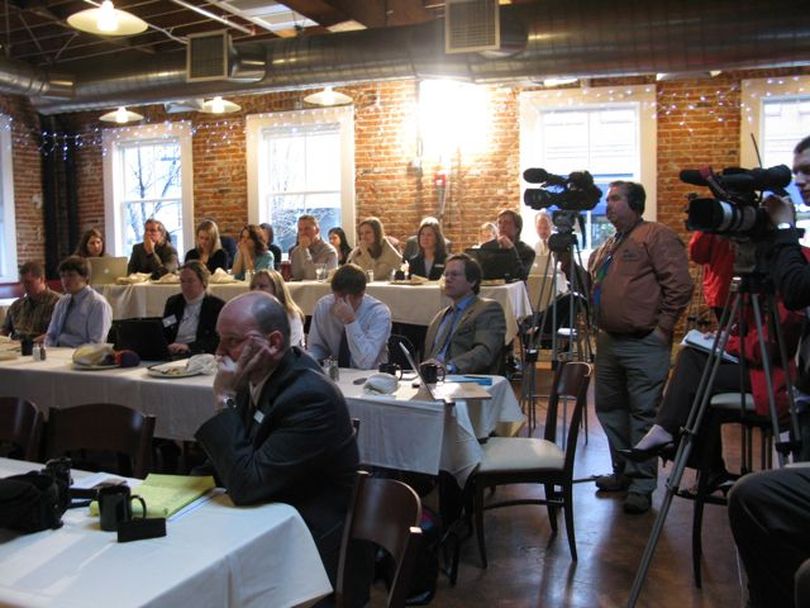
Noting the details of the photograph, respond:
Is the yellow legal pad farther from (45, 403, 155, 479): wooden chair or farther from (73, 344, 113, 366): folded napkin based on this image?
(73, 344, 113, 366): folded napkin

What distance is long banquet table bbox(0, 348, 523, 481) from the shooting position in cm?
297

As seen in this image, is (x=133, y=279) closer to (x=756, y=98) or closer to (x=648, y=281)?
(x=648, y=281)

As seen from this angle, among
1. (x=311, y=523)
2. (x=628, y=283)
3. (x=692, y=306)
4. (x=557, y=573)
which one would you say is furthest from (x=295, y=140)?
(x=311, y=523)

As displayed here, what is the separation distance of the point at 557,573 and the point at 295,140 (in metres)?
8.01

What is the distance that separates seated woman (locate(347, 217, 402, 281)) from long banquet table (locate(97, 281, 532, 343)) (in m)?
0.37

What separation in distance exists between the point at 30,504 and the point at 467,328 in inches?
101

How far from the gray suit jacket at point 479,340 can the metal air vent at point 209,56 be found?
428cm

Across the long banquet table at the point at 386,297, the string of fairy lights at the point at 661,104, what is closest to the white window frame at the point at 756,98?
the string of fairy lights at the point at 661,104

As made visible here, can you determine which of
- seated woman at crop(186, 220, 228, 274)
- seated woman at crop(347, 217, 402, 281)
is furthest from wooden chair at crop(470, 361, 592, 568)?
seated woman at crop(186, 220, 228, 274)

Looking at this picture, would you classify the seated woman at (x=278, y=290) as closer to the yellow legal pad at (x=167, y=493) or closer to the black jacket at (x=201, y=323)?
the black jacket at (x=201, y=323)

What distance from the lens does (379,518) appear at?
175 cm

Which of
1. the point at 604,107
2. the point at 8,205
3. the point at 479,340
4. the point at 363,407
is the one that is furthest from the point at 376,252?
the point at 8,205

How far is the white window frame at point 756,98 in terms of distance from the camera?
7.99 meters

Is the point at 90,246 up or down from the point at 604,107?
down
